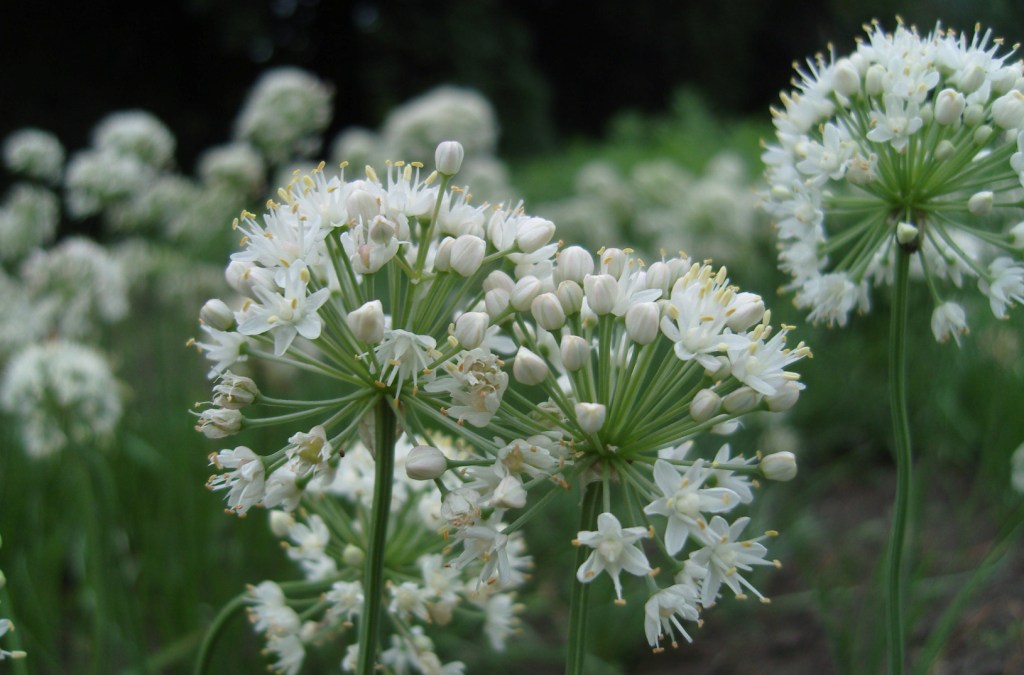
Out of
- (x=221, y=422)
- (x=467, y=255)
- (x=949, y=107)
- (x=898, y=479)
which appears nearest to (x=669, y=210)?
(x=949, y=107)

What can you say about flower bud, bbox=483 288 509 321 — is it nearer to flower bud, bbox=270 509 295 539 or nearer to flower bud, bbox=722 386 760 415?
flower bud, bbox=722 386 760 415

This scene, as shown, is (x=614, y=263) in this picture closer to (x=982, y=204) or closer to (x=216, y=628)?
(x=982, y=204)

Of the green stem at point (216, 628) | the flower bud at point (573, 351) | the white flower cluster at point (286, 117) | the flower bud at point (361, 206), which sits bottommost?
the green stem at point (216, 628)

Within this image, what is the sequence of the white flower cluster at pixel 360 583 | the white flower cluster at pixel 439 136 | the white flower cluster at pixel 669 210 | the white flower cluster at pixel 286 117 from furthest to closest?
the white flower cluster at pixel 439 136, the white flower cluster at pixel 669 210, the white flower cluster at pixel 286 117, the white flower cluster at pixel 360 583

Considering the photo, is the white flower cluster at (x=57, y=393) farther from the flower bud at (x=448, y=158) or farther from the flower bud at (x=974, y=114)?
the flower bud at (x=974, y=114)

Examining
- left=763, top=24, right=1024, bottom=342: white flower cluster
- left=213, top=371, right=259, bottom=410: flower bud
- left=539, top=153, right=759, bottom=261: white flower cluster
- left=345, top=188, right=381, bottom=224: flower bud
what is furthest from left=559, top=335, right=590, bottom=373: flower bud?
left=539, top=153, right=759, bottom=261: white flower cluster

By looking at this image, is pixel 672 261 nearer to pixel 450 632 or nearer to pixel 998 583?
pixel 450 632

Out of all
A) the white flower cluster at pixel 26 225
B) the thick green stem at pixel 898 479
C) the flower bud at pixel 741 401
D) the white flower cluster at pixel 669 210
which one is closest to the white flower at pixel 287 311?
the flower bud at pixel 741 401
